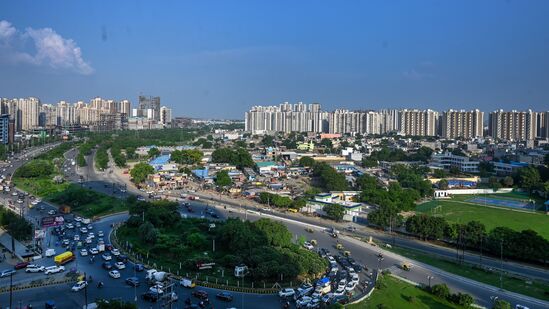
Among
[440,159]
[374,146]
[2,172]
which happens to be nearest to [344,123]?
[374,146]

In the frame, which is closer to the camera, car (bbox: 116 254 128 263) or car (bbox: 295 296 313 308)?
car (bbox: 295 296 313 308)

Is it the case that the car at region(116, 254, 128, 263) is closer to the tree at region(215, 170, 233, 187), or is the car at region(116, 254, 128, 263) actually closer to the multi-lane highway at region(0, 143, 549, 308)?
the multi-lane highway at region(0, 143, 549, 308)

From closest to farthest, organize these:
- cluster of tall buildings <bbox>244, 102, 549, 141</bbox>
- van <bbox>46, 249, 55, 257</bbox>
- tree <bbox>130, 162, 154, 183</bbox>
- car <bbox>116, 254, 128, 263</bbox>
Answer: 1. car <bbox>116, 254, 128, 263</bbox>
2. van <bbox>46, 249, 55, 257</bbox>
3. tree <bbox>130, 162, 154, 183</bbox>
4. cluster of tall buildings <bbox>244, 102, 549, 141</bbox>

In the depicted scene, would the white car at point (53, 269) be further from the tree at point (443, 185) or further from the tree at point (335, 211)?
the tree at point (443, 185)

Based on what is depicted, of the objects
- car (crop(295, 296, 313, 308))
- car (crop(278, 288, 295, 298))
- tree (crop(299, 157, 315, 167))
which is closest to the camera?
car (crop(295, 296, 313, 308))

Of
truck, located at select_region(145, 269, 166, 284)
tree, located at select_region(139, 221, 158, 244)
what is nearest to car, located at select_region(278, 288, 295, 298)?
truck, located at select_region(145, 269, 166, 284)
